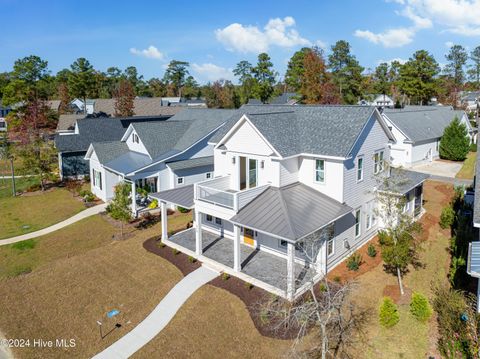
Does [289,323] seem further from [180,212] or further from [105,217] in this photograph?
[105,217]

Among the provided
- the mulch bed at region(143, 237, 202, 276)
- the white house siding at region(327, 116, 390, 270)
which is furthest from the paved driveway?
the mulch bed at region(143, 237, 202, 276)

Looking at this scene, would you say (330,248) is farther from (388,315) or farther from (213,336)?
(213,336)

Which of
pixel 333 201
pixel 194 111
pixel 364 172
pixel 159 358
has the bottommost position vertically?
pixel 159 358

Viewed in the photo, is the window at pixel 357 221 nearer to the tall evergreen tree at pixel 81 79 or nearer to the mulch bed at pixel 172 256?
the mulch bed at pixel 172 256

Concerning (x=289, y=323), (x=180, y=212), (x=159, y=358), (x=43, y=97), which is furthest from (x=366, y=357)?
(x=43, y=97)

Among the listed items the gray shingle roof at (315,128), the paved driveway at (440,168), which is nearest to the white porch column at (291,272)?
the gray shingle roof at (315,128)
